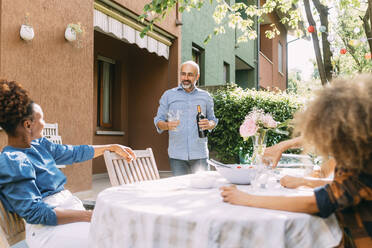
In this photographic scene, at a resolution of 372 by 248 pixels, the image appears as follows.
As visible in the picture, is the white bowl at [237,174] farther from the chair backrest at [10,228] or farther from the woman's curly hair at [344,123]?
the chair backrest at [10,228]

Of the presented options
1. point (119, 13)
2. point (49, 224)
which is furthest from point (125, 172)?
point (119, 13)

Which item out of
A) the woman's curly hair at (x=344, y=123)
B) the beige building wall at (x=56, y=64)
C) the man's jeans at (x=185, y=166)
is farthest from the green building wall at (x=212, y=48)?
the woman's curly hair at (x=344, y=123)

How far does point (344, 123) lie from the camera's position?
1325 millimetres

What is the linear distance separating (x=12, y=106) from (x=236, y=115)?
6262mm

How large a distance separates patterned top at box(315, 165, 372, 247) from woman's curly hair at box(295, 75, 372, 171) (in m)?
0.05

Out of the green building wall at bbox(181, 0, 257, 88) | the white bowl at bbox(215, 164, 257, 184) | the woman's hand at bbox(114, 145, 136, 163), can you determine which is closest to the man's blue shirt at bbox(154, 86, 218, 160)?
the woman's hand at bbox(114, 145, 136, 163)

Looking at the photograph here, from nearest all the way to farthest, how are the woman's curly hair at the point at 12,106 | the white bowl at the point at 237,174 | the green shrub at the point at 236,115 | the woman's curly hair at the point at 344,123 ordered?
the woman's curly hair at the point at 344,123, the woman's curly hair at the point at 12,106, the white bowl at the point at 237,174, the green shrub at the point at 236,115

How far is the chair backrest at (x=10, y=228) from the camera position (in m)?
1.80

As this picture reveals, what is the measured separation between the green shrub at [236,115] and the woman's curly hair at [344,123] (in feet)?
20.7

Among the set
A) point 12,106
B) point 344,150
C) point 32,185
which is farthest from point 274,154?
point 12,106

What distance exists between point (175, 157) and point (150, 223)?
2.47 meters

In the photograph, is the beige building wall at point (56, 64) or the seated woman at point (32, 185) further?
the beige building wall at point (56, 64)

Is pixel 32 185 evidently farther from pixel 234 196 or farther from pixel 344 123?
pixel 344 123

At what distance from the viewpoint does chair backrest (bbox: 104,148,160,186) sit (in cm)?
252
